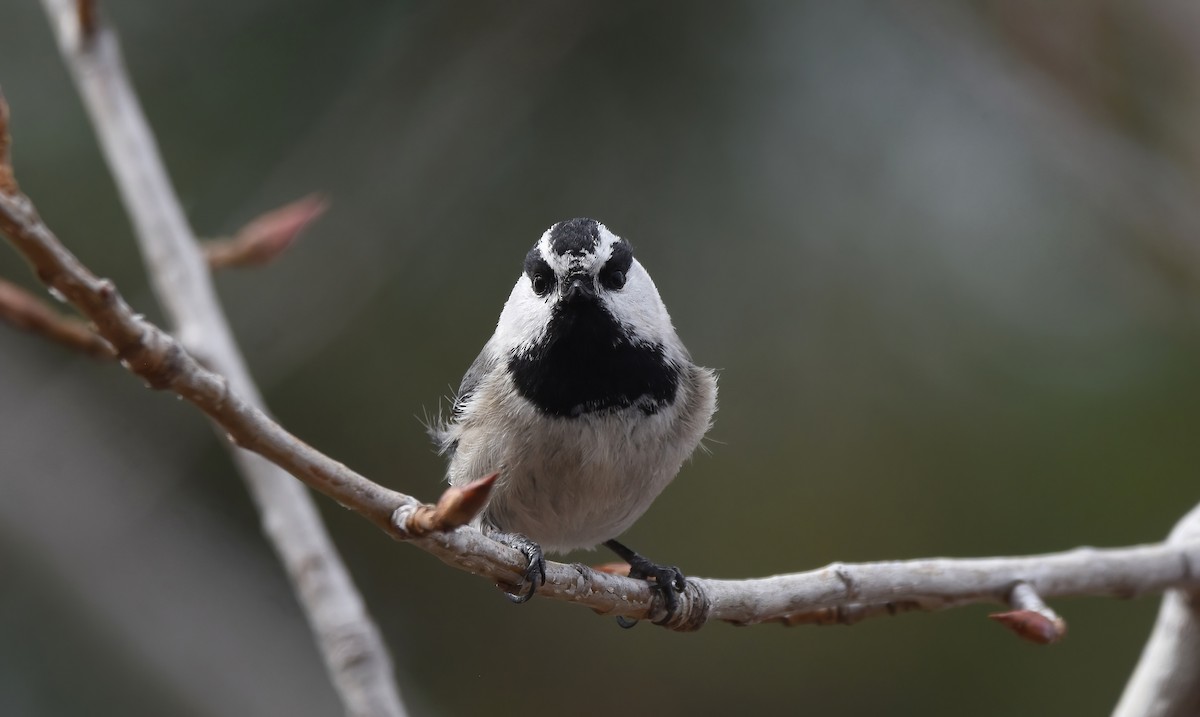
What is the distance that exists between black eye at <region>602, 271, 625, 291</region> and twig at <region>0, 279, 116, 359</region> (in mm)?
774

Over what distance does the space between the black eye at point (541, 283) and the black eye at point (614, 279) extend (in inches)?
3.7

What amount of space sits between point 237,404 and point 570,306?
0.81m

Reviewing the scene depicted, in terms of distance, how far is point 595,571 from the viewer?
65.4 inches

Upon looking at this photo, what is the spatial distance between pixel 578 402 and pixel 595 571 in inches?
12.5

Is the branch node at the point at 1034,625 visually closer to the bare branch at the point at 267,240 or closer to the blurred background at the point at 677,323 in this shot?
the bare branch at the point at 267,240

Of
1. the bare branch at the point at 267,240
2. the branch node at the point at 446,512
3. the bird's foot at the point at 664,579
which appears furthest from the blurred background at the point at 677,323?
the branch node at the point at 446,512

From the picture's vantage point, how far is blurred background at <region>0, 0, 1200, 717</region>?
3.90 metres

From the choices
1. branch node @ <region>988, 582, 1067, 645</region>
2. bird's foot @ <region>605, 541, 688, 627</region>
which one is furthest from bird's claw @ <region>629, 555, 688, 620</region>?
branch node @ <region>988, 582, 1067, 645</region>

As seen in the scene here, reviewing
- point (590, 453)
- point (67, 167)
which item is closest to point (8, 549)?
point (67, 167)

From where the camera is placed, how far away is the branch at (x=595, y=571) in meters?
1.07

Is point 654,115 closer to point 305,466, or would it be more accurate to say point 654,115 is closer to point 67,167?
point 67,167

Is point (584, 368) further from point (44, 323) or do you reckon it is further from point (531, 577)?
point (44, 323)

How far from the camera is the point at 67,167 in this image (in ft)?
13.3

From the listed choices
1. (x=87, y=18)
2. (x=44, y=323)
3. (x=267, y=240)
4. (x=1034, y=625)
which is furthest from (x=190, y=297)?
(x=1034, y=625)
